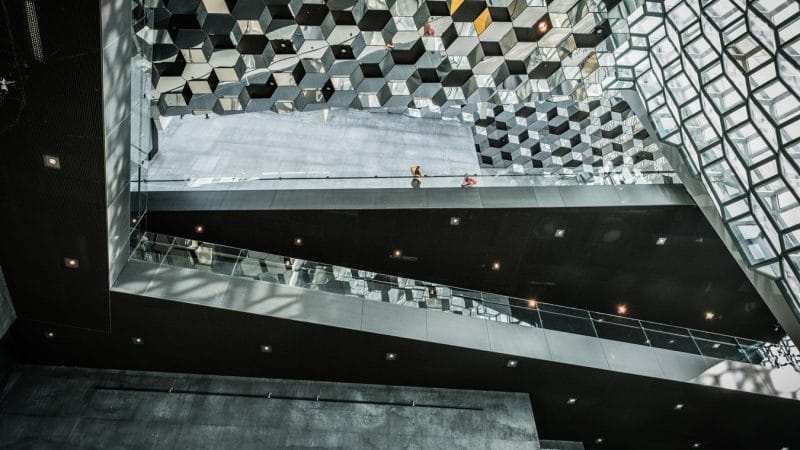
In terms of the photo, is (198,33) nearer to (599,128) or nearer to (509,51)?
(509,51)

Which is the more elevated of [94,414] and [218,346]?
[218,346]

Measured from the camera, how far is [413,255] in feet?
54.5

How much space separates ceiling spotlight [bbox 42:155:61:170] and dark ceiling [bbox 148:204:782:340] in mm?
4331

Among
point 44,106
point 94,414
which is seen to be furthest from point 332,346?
point 44,106

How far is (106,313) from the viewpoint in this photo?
13.6m

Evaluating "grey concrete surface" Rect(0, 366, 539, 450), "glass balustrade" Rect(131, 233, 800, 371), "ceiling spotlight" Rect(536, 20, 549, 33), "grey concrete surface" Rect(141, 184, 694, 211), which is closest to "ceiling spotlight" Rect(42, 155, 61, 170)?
"glass balustrade" Rect(131, 233, 800, 371)

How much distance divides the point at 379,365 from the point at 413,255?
3647mm

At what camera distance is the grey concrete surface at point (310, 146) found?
59.6 feet

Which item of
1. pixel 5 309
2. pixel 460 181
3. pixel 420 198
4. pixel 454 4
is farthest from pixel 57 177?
pixel 454 4

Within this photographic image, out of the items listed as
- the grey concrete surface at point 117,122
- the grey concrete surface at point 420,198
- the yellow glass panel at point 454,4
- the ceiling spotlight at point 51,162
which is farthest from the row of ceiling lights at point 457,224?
the yellow glass panel at point 454,4

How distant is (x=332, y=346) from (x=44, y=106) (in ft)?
27.8

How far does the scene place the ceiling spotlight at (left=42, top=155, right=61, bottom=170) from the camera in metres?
10.7

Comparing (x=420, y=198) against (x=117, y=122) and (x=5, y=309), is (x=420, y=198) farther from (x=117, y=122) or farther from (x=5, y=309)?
(x=5, y=309)

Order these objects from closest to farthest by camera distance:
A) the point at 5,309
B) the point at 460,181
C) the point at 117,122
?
the point at 117,122, the point at 5,309, the point at 460,181
